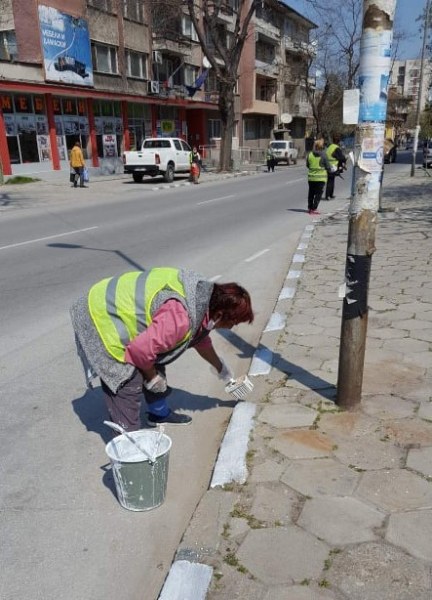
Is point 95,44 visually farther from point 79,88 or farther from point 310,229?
point 310,229

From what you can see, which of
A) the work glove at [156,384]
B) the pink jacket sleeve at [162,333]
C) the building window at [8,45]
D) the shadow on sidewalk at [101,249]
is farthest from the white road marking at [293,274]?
the building window at [8,45]

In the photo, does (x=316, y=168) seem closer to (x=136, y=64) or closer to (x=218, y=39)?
(x=218, y=39)

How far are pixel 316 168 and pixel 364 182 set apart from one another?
972 centimetres

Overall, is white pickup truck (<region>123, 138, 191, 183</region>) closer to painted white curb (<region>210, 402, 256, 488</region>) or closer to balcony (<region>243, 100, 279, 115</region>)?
painted white curb (<region>210, 402, 256, 488</region>)

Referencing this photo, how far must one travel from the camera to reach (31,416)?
369 cm

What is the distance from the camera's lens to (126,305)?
272cm

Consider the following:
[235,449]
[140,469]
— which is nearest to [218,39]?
[235,449]

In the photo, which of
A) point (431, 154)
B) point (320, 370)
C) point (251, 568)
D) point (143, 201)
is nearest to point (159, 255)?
point (320, 370)

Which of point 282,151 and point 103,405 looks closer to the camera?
point 103,405

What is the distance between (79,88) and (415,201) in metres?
18.4

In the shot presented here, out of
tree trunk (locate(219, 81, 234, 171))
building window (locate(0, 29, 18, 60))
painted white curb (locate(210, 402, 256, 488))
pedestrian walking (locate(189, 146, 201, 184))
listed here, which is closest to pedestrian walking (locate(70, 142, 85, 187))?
pedestrian walking (locate(189, 146, 201, 184))

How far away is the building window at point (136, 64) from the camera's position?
30.3 m

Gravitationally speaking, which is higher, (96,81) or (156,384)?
(96,81)

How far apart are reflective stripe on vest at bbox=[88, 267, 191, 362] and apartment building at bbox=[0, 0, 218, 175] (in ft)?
74.3
